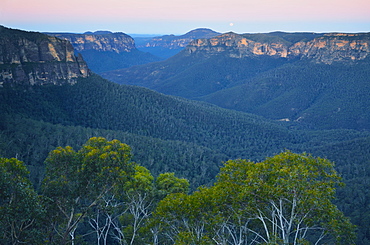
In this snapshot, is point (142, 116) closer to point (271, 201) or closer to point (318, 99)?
point (271, 201)

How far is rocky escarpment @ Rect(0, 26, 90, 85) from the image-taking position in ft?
268

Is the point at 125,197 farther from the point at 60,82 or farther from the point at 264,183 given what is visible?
the point at 60,82

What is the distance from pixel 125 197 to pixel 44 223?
783 cm

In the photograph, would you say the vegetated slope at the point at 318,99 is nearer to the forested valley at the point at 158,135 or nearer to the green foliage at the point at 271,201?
the forested valley at the point at 158,135

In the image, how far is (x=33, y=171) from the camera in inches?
1810

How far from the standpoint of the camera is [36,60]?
91.4 metres

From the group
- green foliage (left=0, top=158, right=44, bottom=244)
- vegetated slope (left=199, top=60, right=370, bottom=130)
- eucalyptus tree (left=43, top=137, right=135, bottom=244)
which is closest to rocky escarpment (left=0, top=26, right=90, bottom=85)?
eucalyptus tree (left=43, top=137, right=135, bottom=244)

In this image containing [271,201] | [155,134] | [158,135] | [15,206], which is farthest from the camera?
[158,135]

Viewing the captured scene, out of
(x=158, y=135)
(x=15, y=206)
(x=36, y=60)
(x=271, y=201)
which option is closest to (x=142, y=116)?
(x=158, y=135)

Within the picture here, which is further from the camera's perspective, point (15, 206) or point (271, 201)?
point (271, 201)

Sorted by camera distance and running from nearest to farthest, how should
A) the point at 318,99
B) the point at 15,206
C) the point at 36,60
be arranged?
the point at 15,206
the point at 36,60
the point at 318,99

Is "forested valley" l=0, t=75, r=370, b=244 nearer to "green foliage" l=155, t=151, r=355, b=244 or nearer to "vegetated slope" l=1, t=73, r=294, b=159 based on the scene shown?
"vegetated slope" l=1, t=73, r=294, b=159

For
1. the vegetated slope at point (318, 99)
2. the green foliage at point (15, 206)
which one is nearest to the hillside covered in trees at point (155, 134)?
the green foliage at point (15, 206)

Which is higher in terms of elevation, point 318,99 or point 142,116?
point 142,116
